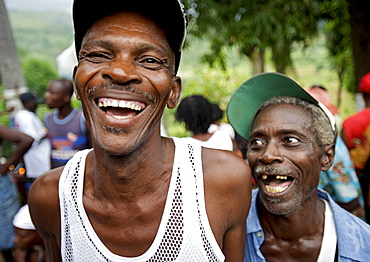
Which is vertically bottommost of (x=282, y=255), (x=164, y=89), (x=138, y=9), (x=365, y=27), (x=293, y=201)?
(x=282, y=255)

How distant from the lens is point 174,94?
5.27ft

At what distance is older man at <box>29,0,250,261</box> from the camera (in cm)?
137

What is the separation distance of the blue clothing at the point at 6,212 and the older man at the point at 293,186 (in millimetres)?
2630

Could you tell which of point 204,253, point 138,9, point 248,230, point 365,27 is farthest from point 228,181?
point 365,27

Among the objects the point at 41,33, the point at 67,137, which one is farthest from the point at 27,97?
the point at 41,33

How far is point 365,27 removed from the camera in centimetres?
435

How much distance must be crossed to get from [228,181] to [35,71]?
19.9 meters

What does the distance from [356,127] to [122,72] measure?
8.57ft

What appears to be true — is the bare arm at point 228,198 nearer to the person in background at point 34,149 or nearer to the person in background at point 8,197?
the person in background at point 8,197

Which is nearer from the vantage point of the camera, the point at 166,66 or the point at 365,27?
the point at 166,66

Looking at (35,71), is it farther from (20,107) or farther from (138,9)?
(138,9)

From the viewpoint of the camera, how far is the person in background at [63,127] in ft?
13.1

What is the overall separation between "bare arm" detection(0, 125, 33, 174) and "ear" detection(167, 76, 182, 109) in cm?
261

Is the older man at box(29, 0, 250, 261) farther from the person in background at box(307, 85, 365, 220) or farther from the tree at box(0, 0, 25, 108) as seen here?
the tree at box(0, 0, 25, 108)
